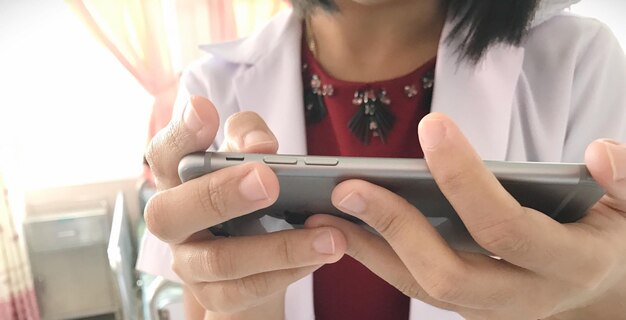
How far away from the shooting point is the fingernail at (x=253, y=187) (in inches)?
13.2

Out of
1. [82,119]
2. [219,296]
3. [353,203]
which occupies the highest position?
[353,203]

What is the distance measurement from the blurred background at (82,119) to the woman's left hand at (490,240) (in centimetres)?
174

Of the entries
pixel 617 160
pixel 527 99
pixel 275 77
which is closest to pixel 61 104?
pixel 275 77

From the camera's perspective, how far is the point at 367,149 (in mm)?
658

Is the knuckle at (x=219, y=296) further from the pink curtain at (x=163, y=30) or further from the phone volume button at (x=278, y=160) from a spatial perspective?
the pink curtain at (x=163, y=30)

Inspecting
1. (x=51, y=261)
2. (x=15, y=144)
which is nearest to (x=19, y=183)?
(x=15, y=144)

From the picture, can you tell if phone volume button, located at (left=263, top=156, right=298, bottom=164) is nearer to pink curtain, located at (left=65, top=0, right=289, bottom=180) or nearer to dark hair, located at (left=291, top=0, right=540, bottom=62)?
dark hair, located at (left=291, top=0, right=540, bottom=62)

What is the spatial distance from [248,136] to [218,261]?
10 cm

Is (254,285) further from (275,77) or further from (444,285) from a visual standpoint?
(275,77)

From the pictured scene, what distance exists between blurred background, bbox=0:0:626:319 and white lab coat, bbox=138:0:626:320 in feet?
4.83

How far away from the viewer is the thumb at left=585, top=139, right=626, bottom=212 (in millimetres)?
329

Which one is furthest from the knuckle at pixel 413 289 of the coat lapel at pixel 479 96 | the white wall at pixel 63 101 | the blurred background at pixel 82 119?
the white wall at pixel 63 101

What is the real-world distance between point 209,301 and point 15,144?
2.00 m

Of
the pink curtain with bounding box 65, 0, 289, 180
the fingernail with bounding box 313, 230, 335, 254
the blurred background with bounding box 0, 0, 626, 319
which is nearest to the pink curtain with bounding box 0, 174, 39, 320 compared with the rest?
the blurred background with bounding box 0, 0, 626, 319
